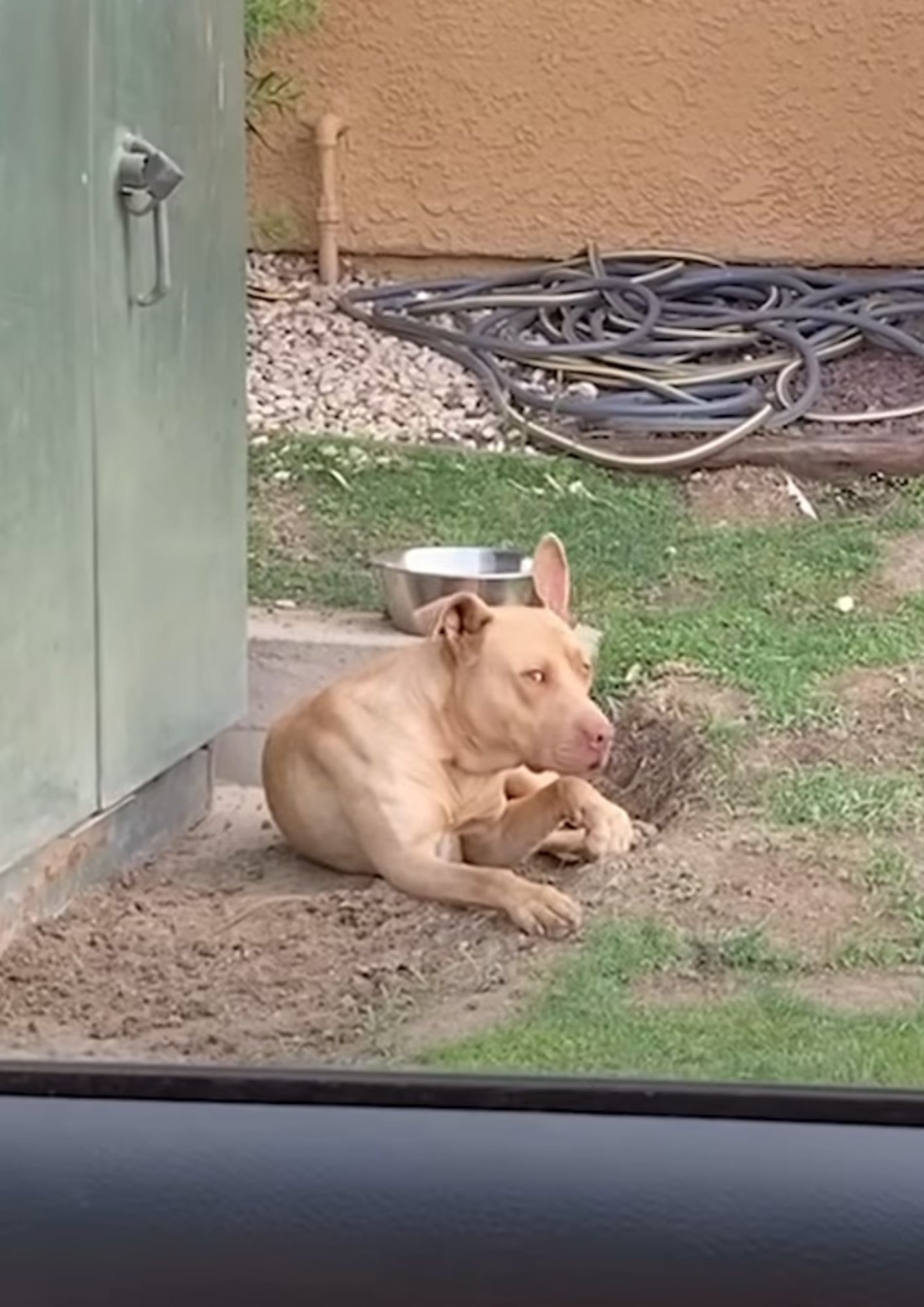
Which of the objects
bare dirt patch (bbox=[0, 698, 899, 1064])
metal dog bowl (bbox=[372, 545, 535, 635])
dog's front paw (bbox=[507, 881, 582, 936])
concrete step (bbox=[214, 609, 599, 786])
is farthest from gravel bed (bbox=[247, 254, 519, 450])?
dog's front paw (bbox=[507, 881, 582, 936])

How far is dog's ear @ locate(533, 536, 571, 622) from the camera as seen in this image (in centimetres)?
430

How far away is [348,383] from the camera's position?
22.4 feet

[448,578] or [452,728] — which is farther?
[448,578]

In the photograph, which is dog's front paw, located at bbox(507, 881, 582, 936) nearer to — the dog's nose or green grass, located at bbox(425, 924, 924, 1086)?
green grass, located at bbox(425, 924, 924, 1086)

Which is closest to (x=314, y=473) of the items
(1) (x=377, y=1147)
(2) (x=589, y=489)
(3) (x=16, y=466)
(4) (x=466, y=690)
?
(2) (x=589, y=489)

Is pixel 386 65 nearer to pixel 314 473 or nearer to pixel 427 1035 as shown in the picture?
pixel 314 473

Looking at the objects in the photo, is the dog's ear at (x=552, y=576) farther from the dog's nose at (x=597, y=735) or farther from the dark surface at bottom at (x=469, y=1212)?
the dark surface at bottom at (x=469, y=1212)

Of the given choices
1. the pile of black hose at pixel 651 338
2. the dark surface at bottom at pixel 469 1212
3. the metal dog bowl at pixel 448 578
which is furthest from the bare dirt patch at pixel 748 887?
the pile of black hose at pixel 651 338

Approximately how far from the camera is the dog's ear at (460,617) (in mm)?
4117

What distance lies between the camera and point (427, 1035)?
3119 mm

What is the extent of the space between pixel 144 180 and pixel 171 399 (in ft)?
1.55

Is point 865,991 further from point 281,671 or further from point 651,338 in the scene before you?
point 651,338

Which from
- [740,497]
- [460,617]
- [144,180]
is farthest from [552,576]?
[740,497]

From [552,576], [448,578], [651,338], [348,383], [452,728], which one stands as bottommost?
[452,728]
